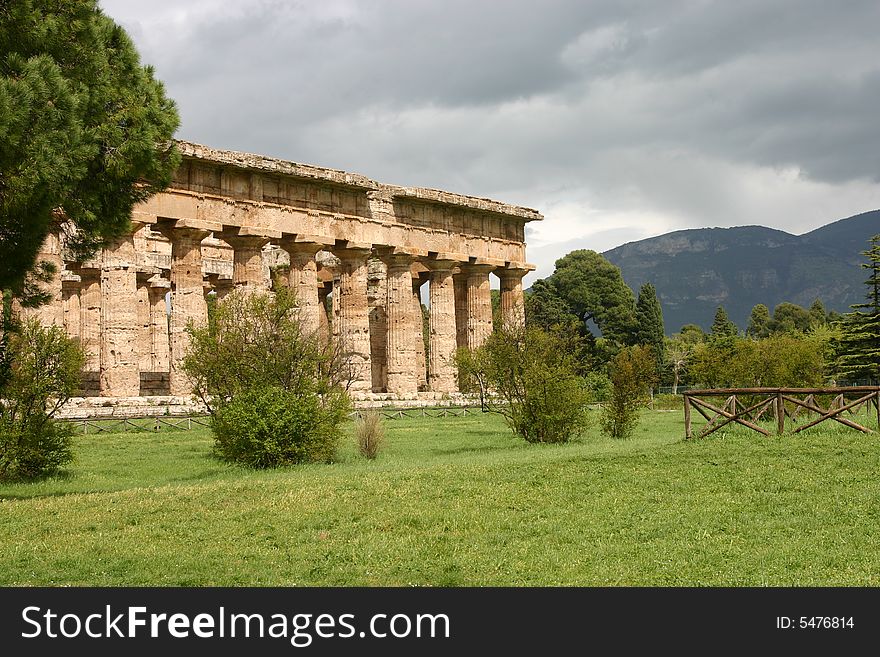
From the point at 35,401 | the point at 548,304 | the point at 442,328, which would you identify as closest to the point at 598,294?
the point at 548,304

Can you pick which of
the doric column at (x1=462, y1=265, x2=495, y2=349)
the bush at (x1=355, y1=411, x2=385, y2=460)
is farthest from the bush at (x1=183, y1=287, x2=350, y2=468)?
the doric column at (x1=462, y1=265, x2=495, y2=349)

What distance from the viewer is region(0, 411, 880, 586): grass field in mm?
10125

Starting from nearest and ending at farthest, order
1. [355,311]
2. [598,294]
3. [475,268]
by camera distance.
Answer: [355,311]
[475,268]
[598,294]

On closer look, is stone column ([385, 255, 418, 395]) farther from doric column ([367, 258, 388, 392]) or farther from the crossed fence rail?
the crossed fence rail

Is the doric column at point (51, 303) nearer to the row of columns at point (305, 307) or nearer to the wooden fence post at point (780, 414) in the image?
the row of columns at point (305, 307)

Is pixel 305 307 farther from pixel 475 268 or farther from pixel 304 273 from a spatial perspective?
pixel 475 268

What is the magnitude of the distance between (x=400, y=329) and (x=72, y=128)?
29382 mm

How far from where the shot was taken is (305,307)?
128ft

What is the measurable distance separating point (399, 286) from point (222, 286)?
8677mm

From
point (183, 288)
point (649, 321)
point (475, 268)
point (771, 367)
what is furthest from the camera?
point (649, 321)

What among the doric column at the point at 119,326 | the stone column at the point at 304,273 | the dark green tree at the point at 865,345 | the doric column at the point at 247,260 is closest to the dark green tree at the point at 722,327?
the dark green tree at the point at 865,345

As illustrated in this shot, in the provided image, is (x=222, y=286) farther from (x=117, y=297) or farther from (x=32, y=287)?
(x=32, y=287)

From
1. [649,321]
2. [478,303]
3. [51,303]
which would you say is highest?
[649,321]

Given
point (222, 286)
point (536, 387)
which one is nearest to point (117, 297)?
point (222, 286)
